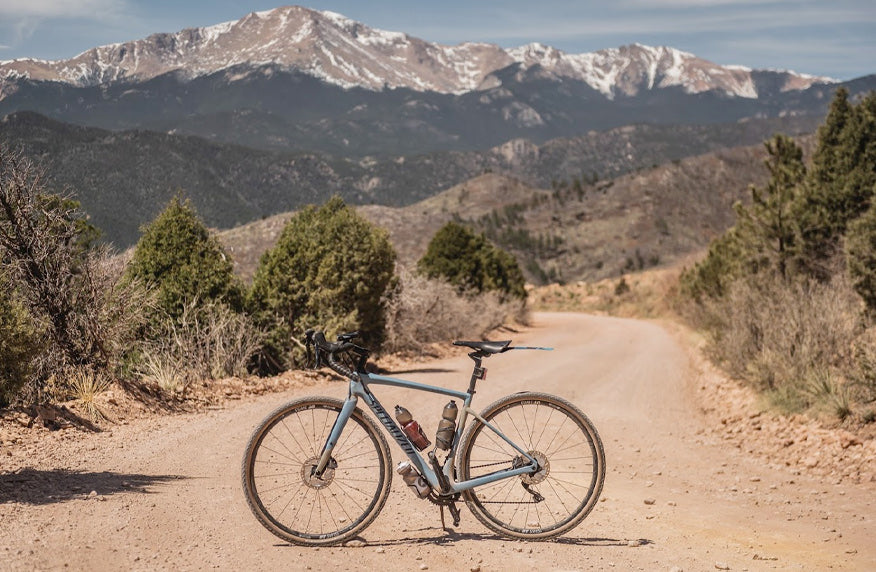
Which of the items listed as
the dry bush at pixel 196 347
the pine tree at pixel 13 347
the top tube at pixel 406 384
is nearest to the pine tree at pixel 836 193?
the dry bush at pixel 196 347

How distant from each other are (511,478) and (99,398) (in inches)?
261

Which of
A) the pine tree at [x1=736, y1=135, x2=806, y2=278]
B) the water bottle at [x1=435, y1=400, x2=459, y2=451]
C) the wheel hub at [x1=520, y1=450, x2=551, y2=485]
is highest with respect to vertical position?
the pine tree at [x1=736, y1=135, x2=806, y2=278]

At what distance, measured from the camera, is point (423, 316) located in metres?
20.1

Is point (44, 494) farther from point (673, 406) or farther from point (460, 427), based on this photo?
point (673, 406)

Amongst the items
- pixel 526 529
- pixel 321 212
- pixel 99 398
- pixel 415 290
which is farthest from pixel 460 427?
pixel 415 290

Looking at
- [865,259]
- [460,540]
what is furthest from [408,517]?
[865,259]

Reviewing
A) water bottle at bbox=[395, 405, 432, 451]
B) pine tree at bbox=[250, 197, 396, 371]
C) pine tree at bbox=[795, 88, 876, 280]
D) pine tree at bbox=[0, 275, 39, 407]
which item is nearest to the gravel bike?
water bottle at bbox=[395, 405, 432, 451]

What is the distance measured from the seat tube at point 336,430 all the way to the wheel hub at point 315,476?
3 centimetres

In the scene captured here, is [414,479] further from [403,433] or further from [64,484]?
[64,484]

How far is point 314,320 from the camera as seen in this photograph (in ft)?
51.2

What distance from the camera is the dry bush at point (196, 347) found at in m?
12.3

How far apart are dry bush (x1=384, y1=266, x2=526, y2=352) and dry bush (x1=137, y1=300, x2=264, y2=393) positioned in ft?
15.9

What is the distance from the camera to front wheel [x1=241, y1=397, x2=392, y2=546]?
5.39 m

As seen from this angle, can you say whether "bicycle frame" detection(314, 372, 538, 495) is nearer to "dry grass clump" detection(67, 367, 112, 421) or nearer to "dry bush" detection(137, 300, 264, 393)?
"dry grass clump" detection(67, 367, 112, 421)
